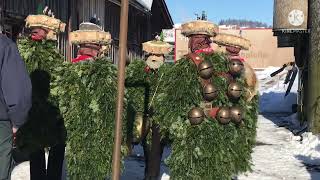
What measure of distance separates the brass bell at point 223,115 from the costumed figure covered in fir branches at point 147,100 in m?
1.24

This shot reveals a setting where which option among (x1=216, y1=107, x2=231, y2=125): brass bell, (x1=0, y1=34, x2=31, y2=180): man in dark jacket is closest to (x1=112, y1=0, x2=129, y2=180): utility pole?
(x1=0, y1=34, x2=31, y2=180): man in dark jacket

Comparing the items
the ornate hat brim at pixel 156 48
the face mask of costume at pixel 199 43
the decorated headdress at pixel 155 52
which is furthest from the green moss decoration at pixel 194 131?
the ornate hat brim at pixel 156 48

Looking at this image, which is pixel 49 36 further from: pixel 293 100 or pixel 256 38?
pixel 256 38

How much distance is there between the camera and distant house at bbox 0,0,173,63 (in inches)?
326

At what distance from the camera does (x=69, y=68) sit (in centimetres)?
494

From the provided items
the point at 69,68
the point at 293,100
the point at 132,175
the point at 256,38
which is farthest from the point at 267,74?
the point at 69,68

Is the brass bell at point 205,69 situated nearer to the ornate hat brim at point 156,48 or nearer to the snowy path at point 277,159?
the ornate hat brim at point 156,48

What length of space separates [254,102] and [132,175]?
1981 millimetres

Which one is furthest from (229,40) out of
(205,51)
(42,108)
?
(42,108)

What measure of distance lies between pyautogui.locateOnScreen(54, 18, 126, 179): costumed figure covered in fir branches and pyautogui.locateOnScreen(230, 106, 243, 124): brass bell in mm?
1063

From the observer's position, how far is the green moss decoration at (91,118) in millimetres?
4711

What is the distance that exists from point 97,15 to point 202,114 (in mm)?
9139

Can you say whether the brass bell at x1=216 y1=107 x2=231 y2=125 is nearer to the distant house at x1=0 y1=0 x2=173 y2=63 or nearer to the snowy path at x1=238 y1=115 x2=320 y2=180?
the distant house at x1=0 y1=0 x2=173 y2=63

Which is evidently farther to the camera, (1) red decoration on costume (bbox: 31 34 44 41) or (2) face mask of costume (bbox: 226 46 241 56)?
(2) face mask of costume (bbox: 226 46 241 56)
